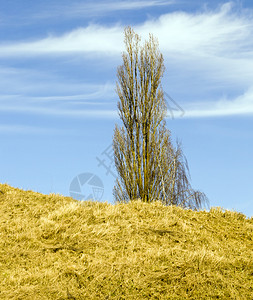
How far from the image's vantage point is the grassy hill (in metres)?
5.27

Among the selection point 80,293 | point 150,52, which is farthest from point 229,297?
point 150,52

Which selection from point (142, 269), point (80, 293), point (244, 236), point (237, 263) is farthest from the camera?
point (244, 236)

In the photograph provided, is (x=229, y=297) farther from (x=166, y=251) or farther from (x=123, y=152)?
(x=123, y=152)

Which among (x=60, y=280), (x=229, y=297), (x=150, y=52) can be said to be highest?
(x=150, y=52)

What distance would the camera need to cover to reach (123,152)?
602 inches

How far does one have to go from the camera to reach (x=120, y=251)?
6.27 meters

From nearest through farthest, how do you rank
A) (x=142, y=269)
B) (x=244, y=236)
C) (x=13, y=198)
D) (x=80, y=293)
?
(x=80, y=293), (x=142, y=269), (x=244, y=236), (x=13, y=198)

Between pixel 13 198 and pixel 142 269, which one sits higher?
pixel 13 198

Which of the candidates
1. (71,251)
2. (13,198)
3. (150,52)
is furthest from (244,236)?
(150,52)

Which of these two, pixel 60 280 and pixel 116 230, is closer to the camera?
pixel 60 280

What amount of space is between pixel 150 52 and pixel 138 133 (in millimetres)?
3470

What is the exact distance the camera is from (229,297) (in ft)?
17.3

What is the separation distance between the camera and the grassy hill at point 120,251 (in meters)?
5.27

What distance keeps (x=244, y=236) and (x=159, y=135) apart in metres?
7.79
